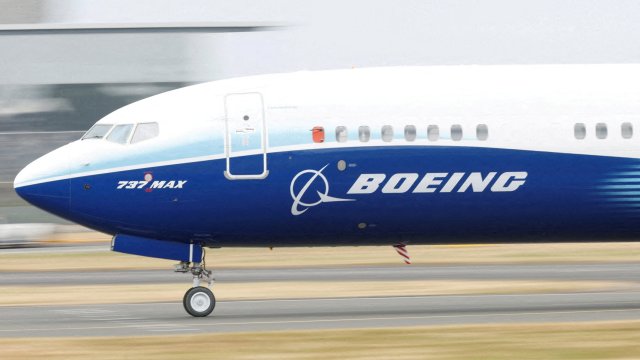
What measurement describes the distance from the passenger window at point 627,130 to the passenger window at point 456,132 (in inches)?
110

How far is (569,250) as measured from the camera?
42.4 m

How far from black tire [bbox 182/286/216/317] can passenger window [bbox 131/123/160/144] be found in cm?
274

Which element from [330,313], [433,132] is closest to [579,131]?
[433,132]

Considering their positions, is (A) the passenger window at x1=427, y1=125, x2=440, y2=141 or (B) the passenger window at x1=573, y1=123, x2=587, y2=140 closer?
(A) the passenger window at x1=427, y1=125, x2=440, y2=141

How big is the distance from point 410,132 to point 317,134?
1565 millimetres

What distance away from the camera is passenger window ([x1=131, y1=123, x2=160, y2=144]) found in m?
23.3

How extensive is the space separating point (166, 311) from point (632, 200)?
8385 millimetres

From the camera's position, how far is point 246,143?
2317 cm

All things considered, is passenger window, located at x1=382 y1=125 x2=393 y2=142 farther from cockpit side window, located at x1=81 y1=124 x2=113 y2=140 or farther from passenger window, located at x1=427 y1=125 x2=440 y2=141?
cockpit side window, located at x1=81 y1=124 x2=113 y2=140

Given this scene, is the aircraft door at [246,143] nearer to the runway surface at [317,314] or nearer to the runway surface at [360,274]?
the runway surface at [317,314]

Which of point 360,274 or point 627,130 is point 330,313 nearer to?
point 627,130

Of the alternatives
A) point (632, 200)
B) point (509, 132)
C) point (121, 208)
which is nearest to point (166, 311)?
point (121, 208)

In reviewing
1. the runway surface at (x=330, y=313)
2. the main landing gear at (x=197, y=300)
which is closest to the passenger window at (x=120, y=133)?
the main landing gear at (x=197, y=300)

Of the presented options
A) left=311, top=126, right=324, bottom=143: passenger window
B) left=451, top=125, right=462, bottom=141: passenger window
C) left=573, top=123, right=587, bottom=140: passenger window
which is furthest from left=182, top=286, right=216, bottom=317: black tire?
left=573, top=123, right=587, bottom=140: passenger window
